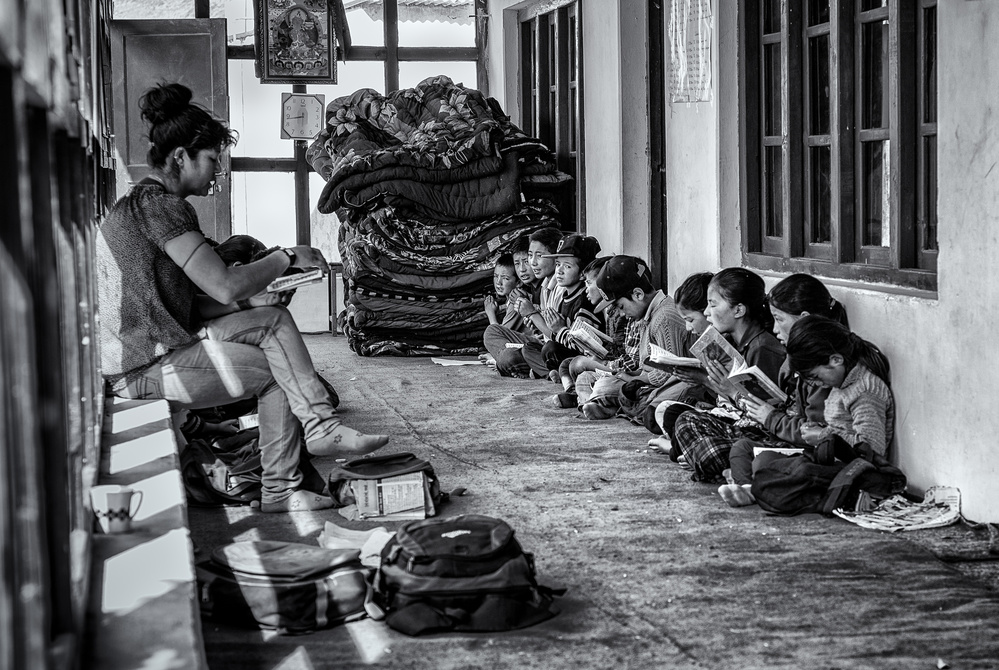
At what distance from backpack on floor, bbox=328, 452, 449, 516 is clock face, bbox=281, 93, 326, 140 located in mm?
6571

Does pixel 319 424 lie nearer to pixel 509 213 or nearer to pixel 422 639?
pixel 422 639

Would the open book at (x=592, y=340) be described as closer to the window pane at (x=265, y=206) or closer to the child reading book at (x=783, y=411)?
the child reading book at (x=783, y=411)

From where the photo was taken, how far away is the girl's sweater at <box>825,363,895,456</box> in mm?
4363

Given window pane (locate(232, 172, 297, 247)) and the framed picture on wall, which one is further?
window pane (locate(232, 172, 297, 247))

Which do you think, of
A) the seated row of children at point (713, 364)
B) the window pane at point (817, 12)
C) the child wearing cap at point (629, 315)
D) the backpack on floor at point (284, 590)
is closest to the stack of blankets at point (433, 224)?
the seated row of children at point (713, 364)

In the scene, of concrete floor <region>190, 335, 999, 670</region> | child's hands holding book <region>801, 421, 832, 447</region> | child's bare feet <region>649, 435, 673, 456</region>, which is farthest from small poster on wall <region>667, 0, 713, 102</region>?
child's hands holding book <region>801, 421, 832, 447</region>

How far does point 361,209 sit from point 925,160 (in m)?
4.96

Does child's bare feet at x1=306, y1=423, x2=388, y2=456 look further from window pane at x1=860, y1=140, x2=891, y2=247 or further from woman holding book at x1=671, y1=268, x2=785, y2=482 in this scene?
window pane at x1=860, y1=140, x2=891, y2=247

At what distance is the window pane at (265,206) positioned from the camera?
1073 cm

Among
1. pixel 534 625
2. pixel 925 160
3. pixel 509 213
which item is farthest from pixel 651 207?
pixel 534 625

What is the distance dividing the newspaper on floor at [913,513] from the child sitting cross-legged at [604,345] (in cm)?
235

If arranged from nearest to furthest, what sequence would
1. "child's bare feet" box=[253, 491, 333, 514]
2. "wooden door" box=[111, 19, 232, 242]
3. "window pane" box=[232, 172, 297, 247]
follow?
1. "child's bare feet" box=[253, 491, 333, 514]
2. "wooden door" box=[111, 19, 232, 242]
3. "window pane" box=[232, 172, 297, 247]

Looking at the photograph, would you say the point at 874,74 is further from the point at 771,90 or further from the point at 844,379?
the point at 844,379

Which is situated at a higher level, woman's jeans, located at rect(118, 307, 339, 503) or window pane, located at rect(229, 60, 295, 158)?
window pane, located at rect(229, 60, 295, 158)
